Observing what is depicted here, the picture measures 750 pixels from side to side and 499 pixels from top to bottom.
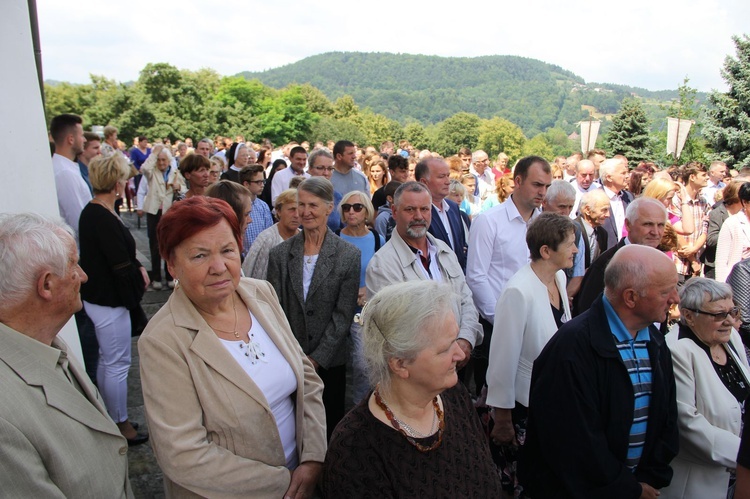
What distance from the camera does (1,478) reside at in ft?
5.32

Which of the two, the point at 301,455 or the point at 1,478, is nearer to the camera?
the point at 1,478

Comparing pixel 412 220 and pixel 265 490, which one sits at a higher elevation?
pixel 412 220

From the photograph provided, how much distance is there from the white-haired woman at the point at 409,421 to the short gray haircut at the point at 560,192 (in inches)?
123

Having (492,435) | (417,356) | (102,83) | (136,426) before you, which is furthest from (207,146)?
(102,83)

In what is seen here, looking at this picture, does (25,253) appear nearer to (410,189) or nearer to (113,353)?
(113,353)

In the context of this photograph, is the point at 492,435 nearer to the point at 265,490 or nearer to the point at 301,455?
the point at 301,455

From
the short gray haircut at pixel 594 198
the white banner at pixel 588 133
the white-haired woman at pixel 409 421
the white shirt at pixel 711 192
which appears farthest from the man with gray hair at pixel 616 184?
the white banner at pixel 588 133

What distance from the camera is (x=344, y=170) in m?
7.38

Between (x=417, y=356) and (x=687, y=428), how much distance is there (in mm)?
1737

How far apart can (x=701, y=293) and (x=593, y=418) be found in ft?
3.63

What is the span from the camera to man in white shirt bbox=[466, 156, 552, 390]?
14.1 feet

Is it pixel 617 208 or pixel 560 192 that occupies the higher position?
pixel 560 192

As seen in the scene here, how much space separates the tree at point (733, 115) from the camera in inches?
808

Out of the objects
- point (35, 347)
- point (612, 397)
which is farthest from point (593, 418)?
point (35, 347)
